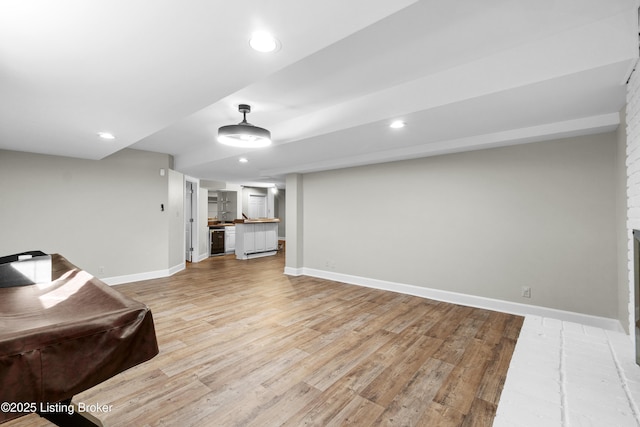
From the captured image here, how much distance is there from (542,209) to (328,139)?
2.65m

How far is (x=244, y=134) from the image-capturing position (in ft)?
9.56

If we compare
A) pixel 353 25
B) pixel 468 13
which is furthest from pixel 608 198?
pixel 353 25

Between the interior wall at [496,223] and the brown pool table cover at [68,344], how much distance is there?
380 cm

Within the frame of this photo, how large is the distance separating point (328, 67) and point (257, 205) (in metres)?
8.44

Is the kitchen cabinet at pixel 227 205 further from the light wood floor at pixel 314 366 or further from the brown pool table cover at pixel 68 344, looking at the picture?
the brown pool table cover at pixel 68 344

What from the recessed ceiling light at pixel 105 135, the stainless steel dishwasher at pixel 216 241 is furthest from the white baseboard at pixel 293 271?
the recessed ceiling light at pixel 105 135

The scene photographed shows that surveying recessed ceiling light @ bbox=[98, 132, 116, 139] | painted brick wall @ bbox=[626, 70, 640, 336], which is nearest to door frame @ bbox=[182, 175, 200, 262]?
recessed ceiling light @ bbox=[98, 132, 116, 139]

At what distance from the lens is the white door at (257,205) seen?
10023 millimetres

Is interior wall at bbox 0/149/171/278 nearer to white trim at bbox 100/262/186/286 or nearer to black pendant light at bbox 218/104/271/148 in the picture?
white trim at bbox 100/262/186/286

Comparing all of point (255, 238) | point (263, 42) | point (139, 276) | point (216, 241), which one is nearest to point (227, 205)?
point (216, 241)

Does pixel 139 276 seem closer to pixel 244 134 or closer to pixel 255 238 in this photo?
pixel 255 238

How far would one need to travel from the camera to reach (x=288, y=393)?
1.92 metres

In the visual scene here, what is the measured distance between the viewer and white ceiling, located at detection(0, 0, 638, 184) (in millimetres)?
1319

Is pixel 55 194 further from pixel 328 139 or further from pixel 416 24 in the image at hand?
pixel 416 24
